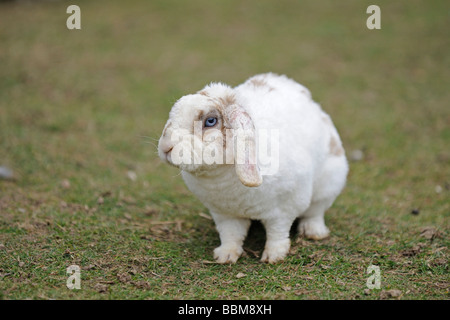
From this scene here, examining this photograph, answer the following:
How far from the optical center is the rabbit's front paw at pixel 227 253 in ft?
13.0

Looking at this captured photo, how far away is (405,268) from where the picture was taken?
3.88 meters

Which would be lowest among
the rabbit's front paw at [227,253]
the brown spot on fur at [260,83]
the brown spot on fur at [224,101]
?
the rabbit's front paw at [227,253]

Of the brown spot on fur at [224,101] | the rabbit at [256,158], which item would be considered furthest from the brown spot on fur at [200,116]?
the brown spot on fur at [224,101]

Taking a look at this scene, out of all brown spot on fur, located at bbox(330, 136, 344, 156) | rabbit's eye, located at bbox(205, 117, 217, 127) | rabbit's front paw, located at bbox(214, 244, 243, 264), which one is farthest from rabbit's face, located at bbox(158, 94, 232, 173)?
brown spot on fur, located at bbox(330, 136, 344, 156)

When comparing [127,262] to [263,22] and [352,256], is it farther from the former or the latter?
[263,22]

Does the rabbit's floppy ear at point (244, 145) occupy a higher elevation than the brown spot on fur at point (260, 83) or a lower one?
lower

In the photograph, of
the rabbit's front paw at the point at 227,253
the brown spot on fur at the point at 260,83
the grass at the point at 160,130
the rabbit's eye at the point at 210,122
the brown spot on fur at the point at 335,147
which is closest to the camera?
the rabbit's eye at the point at 210,122

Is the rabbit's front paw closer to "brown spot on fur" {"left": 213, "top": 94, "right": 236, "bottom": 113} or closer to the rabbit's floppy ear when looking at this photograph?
the rabbit's floppy ear

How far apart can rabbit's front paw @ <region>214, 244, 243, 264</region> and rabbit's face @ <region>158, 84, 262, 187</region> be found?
2.86ft

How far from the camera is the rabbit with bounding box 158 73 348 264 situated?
3.35m

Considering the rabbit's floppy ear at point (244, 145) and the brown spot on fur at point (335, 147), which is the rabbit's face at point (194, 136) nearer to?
the rabbit's floppy ear at point (244, 145)

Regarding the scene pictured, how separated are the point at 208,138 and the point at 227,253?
3.65 ft

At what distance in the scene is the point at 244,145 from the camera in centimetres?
335
